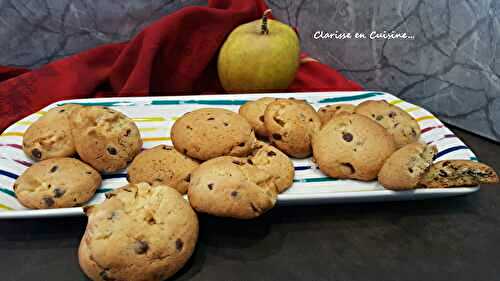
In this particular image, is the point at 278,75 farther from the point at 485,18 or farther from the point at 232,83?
the point at 485,18

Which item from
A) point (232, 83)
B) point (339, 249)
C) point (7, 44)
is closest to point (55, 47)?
point (7, 44)

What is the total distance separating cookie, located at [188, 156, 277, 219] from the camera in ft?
1.99

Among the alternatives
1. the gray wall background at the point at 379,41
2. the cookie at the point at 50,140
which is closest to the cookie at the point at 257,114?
the cookie at the point at 50,140

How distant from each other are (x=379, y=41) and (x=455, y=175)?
643 millimetres

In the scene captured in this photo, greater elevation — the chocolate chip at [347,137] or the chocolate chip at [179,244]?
the chocolate chip at [347,137]

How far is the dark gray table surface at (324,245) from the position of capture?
596mm

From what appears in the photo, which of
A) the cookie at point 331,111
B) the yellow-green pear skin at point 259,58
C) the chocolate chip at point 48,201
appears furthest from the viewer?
the yellow-green pear skin at point 259,58

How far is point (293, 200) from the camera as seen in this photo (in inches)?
25.8

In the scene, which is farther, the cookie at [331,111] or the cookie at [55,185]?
the cookie at [331,111]

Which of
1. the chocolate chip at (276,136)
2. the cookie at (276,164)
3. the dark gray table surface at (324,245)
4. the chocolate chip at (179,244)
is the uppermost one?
the chocolate chip at (276,136)

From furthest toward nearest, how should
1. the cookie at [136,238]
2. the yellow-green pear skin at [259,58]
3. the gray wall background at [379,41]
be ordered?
the yellow-green pear skin at [259,58]
the gray wall background at [379,41]
the cookie at [136,238]

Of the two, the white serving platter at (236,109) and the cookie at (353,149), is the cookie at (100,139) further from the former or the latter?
the cookie at (353,149)

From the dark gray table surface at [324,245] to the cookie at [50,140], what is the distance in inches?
5.4

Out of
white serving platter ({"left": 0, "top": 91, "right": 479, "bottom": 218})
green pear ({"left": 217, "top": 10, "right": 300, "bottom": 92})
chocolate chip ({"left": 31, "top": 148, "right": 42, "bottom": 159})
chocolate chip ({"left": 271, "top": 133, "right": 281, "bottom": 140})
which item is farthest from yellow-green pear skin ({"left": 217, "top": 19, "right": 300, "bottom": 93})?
chocolate chip ({"left": 31, "top": 148, "right": 42, "bottom": 159})
